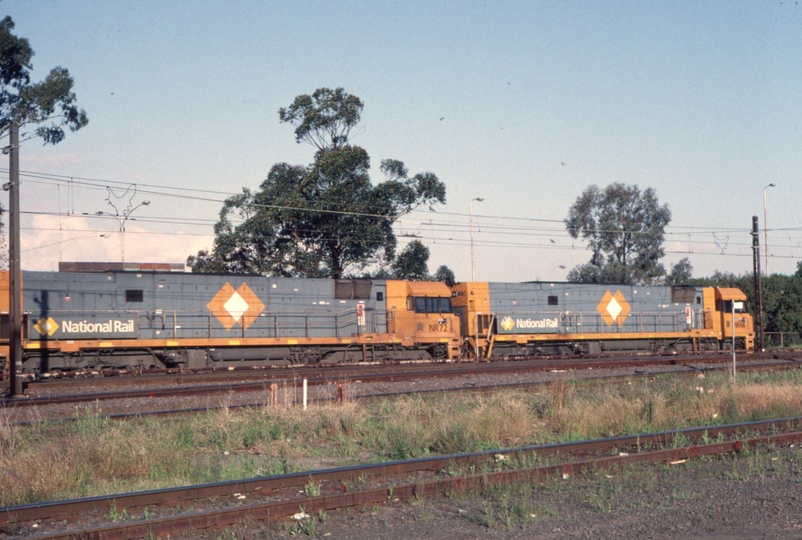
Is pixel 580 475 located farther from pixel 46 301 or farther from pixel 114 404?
pixel 46 301

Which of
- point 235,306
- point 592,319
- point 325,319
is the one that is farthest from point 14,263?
point 592,319

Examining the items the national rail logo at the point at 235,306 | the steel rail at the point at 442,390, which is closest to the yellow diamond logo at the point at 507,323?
the steel rail at the point at 442,390

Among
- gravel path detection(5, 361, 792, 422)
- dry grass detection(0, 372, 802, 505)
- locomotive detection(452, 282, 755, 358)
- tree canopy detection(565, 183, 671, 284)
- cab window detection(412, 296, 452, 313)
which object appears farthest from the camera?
tree canopy detection(565, 183, 671, 284)

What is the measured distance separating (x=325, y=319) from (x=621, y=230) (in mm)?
36069

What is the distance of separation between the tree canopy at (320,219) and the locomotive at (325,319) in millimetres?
10594

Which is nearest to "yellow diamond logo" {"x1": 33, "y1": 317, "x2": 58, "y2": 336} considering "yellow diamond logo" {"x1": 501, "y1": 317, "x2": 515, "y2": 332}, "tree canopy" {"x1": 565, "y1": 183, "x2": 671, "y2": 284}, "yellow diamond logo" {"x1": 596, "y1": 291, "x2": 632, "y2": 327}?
"yellow diamond logo" {"x1": 501, "y1": 317, "x2": 515, "y2": 332}

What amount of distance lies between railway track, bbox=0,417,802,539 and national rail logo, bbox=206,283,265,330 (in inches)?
663

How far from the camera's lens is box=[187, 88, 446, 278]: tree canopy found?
38.8 m

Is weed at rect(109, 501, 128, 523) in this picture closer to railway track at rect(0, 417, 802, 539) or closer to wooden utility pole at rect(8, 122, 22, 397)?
railway track at rect(0, 417, 802, 539)

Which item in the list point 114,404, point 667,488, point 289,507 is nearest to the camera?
point 289,507

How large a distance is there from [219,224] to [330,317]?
1593 centimetres

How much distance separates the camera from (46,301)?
21375 mm

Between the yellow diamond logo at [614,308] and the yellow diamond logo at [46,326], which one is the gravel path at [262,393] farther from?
the yellow diamond logo at [614,308]

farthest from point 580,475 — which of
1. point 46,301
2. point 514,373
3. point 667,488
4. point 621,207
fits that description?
point 621,207
